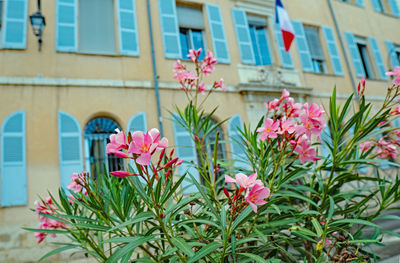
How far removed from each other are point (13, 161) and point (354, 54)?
36.4 ft

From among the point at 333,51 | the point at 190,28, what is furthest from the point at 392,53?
the point at 190,28

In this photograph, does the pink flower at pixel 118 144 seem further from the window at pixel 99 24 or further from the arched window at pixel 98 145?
the window at pixel 99 24

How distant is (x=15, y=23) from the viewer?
5.88 meters

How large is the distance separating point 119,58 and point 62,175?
9.81ft

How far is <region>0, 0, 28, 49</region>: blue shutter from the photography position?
576cm

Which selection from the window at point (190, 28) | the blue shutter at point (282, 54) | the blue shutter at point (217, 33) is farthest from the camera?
the blue shutter at point (282, 54)

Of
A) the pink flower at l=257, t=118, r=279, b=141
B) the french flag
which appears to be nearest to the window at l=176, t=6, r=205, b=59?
the french flag

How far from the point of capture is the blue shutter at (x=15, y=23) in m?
5.76

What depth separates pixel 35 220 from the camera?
5.07m

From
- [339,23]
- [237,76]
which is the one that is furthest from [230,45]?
[339,23]

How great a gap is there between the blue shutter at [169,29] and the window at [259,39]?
2.69 m

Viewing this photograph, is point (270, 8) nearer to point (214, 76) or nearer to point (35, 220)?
point (214, 76)

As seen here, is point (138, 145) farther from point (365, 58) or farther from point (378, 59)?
point (365, 58)

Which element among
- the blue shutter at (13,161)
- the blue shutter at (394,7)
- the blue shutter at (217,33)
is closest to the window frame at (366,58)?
the blue shutter at (394,7)
